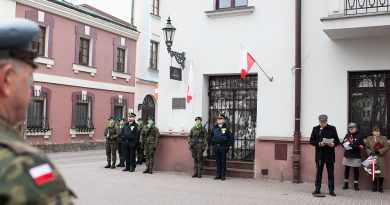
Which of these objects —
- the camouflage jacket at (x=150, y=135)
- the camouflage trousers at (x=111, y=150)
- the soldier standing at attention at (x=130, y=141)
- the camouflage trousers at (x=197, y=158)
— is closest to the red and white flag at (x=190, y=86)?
the camouflage jacket at (x=150, y=135)

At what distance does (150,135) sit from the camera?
13.9 m

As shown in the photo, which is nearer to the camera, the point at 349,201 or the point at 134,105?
the point at 349,201

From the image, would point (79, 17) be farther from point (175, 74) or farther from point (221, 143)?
point (221, 143)

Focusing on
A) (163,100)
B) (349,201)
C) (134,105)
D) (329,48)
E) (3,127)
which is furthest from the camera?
(134,105)

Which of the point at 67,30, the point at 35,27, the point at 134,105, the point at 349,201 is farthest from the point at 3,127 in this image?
the point at 134,105

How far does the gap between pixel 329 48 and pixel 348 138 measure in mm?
2484

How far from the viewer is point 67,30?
22.3 meters

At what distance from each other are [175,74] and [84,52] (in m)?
11.5

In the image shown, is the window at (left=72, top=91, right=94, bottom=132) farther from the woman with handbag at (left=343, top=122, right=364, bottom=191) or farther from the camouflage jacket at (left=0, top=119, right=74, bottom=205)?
the camouflage jacket at (left=0, top=119, right=74, bottom=205)

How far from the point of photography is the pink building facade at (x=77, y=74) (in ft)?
68.4

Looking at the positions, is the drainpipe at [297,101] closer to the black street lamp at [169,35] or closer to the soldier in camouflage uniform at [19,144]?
the black street lamp at [169,35]

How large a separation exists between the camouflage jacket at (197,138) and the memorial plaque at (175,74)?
5.36 ft

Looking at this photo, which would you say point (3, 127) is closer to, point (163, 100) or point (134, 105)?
point (163, 100)

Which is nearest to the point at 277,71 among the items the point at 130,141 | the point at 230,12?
the point at 230,12
